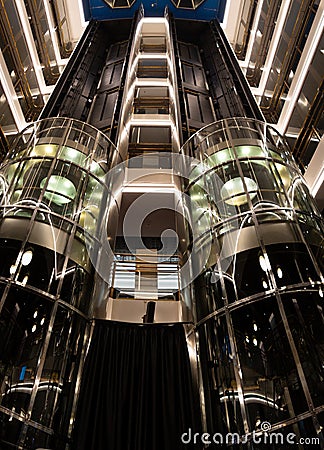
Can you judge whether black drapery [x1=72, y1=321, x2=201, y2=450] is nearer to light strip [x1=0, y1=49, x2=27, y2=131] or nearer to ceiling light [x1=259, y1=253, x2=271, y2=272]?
ceiling light [x1=259, y1=253, x2=271, y2=272]

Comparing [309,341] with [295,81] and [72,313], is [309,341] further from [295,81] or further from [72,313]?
[295,81]

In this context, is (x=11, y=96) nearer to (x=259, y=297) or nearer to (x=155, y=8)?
(x=259, y=297)

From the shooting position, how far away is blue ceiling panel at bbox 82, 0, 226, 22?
79.7ft

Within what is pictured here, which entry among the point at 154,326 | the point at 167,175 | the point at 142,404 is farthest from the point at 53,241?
the point at 167,175

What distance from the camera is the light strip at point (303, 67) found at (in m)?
12.4

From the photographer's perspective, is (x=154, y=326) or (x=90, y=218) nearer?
(x=154, y=326)

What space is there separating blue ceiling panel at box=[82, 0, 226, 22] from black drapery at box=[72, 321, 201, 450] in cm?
2316

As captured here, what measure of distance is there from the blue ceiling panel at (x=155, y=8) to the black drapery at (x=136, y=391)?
23163 millimetres

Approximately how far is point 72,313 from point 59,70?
58.8 feet

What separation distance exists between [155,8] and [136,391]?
25094 millimetres

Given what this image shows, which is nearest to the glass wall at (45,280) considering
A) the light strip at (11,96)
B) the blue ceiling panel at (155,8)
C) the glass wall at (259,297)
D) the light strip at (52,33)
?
the glass wall at (259,297)

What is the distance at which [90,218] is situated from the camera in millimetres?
7215

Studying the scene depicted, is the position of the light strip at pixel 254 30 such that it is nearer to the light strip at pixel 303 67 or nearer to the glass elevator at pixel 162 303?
the light strip at pixel 303 67

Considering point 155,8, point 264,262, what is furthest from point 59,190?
point 155,8
